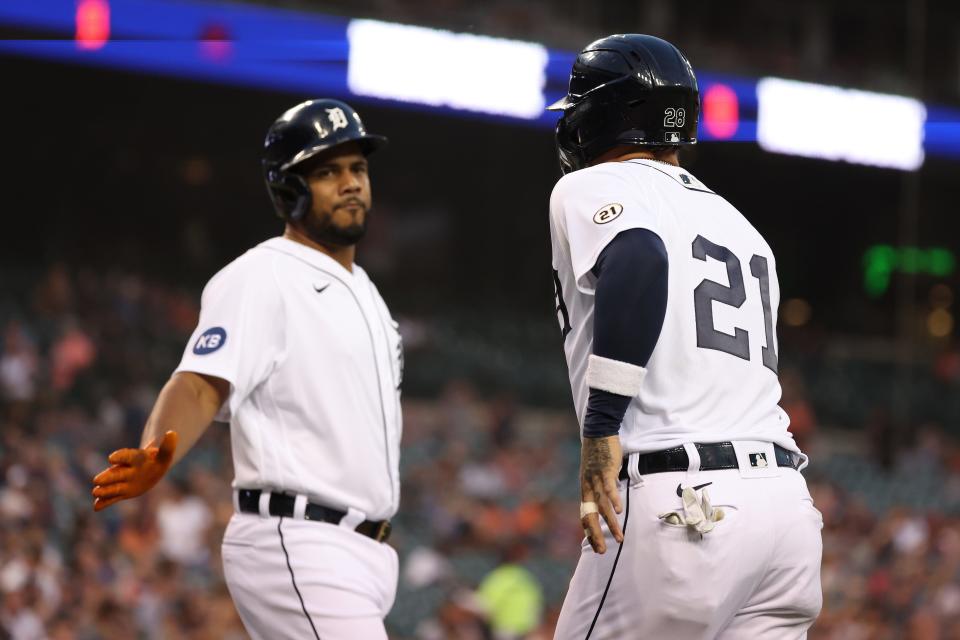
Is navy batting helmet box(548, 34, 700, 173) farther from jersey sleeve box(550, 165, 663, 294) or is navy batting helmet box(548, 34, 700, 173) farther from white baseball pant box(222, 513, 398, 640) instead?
white baseball pant box(222, 513, 398, 640)

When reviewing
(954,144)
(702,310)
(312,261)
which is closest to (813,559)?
(702,310)

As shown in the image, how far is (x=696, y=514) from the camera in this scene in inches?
86.5

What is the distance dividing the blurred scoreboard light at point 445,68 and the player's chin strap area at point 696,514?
10.1 metres

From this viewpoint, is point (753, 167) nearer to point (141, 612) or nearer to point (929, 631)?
point (929, 631)

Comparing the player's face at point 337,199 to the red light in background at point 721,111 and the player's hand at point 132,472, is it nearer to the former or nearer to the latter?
the player's hand at point 132,472

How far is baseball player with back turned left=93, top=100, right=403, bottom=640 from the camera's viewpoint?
2.86 m

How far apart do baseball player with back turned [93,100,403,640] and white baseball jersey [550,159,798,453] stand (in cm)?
80

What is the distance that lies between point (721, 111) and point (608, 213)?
1194cm

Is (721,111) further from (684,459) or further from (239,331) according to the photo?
(684,459)

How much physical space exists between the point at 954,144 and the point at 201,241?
29.5ft

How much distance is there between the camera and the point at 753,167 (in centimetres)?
1512

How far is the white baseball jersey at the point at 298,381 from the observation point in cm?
293

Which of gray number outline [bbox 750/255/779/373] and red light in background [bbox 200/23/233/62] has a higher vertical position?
red light in background [bbox 200/23/233/62]

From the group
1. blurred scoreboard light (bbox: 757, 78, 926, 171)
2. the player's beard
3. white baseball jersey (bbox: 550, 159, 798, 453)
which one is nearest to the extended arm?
the player's beard
